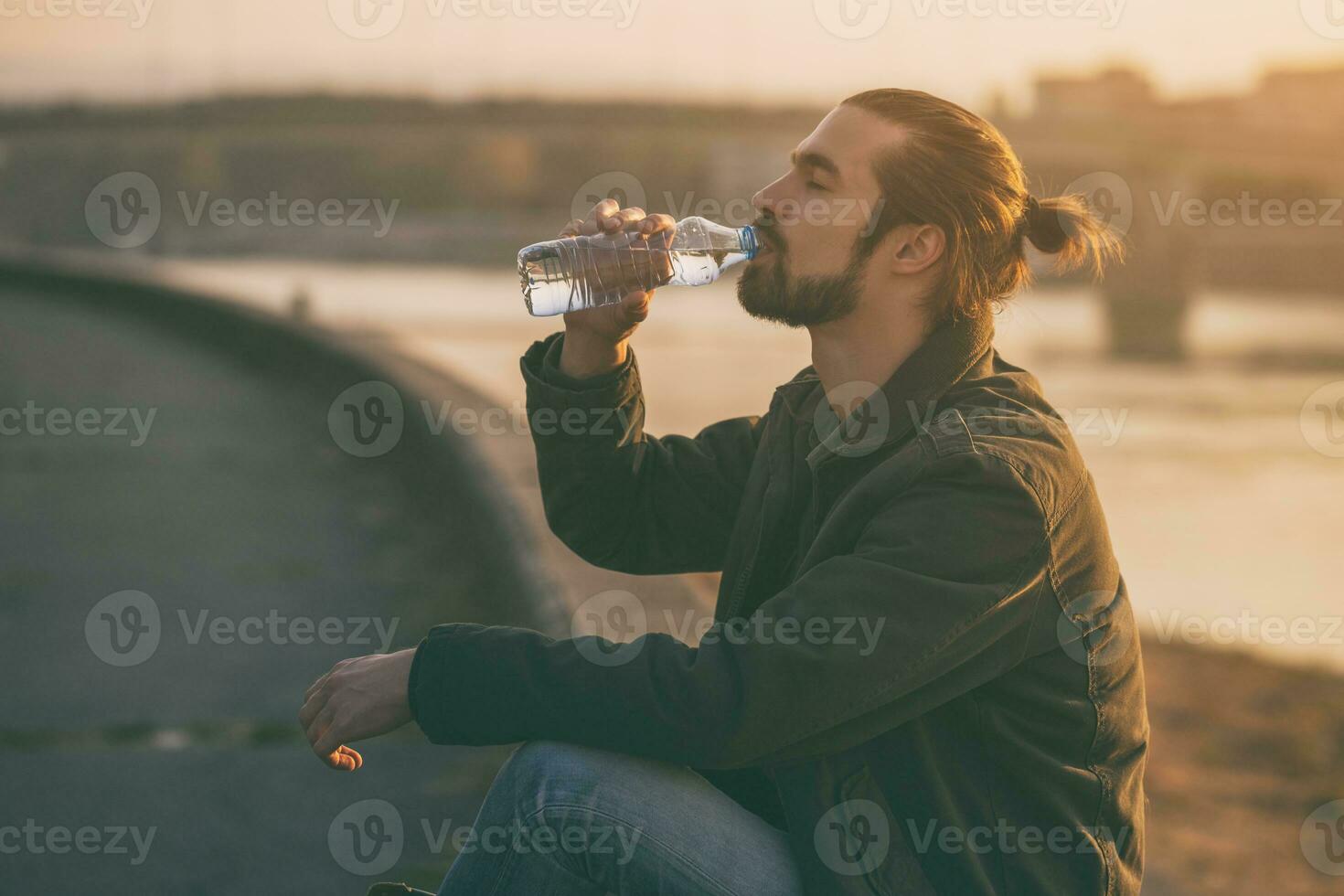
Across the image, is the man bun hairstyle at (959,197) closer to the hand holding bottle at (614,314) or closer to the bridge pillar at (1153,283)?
the hand holding bottle at (614,314)

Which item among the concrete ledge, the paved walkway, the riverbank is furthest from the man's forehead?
the riverbank

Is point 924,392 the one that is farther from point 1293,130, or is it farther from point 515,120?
point 1293,130

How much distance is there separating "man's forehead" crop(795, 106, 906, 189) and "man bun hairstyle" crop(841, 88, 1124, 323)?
14 millimetres

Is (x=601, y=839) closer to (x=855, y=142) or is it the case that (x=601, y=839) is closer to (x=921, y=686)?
(x=921, y=686)

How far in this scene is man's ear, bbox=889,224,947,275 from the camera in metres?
2.44

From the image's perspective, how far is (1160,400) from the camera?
72.9 ft

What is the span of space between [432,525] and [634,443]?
3629 millimetres

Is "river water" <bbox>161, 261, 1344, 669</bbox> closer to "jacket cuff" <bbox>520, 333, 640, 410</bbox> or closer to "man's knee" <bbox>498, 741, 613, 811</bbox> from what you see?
"jacket cuff" <bbox>520, 333, 640, 410</bbox>

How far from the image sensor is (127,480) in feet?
25.1

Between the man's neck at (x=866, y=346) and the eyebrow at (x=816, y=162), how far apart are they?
0.78 ft

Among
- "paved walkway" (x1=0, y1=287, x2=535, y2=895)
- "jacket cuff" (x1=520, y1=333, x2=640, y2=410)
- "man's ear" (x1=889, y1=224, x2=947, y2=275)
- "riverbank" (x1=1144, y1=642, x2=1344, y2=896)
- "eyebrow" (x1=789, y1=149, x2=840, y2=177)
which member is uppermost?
"eyebrow" (x1=789, y1=149, x2=840, y2=177)

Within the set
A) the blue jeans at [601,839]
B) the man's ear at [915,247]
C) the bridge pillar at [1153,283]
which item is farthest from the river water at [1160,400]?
the blue jeans at [601,839]

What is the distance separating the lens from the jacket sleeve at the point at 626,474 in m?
2.67

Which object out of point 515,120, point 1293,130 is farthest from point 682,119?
point 1293,130
